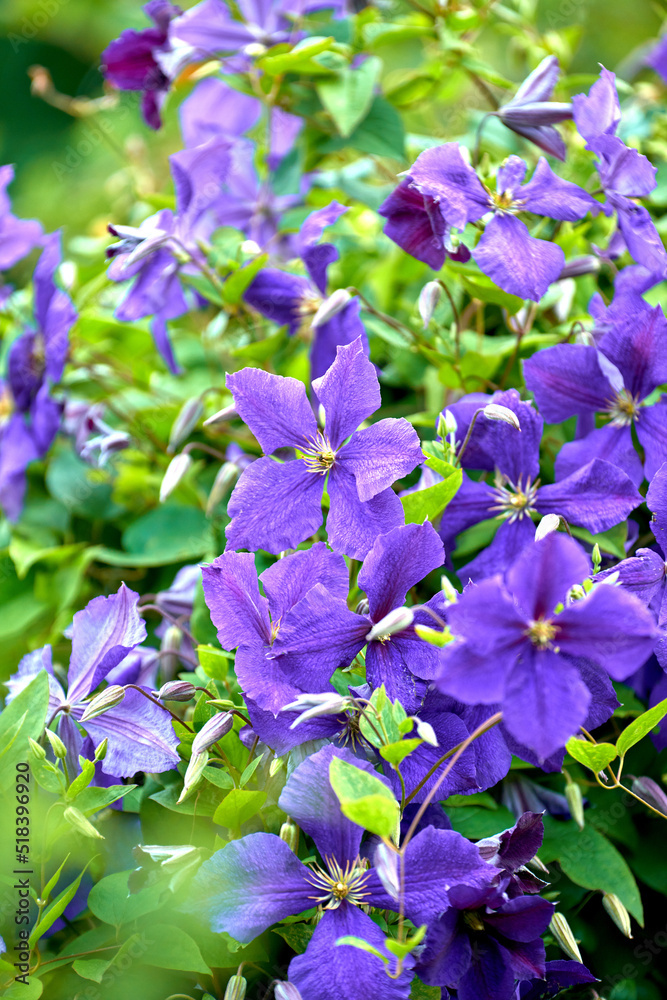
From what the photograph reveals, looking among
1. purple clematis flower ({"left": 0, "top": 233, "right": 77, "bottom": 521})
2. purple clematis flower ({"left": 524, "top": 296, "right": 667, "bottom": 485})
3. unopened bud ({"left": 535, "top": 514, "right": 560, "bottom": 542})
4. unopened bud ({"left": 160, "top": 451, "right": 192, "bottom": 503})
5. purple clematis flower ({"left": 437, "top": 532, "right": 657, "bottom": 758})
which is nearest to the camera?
purple clematis flower ({"left": 437, "top": 532, "right": 657, "bottom": 758})

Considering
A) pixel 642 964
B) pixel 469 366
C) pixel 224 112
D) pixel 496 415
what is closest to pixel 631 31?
pixel 224 112

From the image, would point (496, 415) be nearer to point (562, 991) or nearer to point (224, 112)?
point (562, 991)

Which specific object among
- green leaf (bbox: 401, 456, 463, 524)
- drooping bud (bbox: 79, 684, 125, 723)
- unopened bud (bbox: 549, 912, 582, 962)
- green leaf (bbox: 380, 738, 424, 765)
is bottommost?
unopened bud (bbox: 549, 912, 582, 962)

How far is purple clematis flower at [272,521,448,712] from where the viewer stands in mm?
464

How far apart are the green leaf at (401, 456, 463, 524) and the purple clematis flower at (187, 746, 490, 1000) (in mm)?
161

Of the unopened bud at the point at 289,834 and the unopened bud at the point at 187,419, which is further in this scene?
the unopened bud at the point at 187,419

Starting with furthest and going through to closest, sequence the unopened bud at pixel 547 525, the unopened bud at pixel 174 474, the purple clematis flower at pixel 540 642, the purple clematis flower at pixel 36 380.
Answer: the purple clematis flower at pixel 36 380, the unopened bud at pixel 174 474, the unopened bud at pixel 547 525, the purple clematis flower at pixel 540 642

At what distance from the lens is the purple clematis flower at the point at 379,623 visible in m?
0.46

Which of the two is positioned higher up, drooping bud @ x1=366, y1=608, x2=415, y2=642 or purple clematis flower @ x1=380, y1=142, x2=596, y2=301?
purple clematis flower @ x1=380, y1=142, x2=596, y2=301

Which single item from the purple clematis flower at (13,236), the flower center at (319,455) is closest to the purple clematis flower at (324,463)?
the flower center at (319,455)

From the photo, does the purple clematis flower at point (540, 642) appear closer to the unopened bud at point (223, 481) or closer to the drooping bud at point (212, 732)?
the drooping bud at point (212, 732)

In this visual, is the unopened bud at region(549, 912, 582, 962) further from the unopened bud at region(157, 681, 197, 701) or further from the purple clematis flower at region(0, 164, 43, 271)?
the purple clematis flower at region(0, 164, 43, 271)

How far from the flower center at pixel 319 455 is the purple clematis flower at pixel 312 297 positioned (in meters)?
0.12

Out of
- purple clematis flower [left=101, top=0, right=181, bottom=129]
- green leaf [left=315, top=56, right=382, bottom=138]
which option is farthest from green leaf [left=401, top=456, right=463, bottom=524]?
purple clematis flower [left=101, top=0, right=181, bottom=129]
